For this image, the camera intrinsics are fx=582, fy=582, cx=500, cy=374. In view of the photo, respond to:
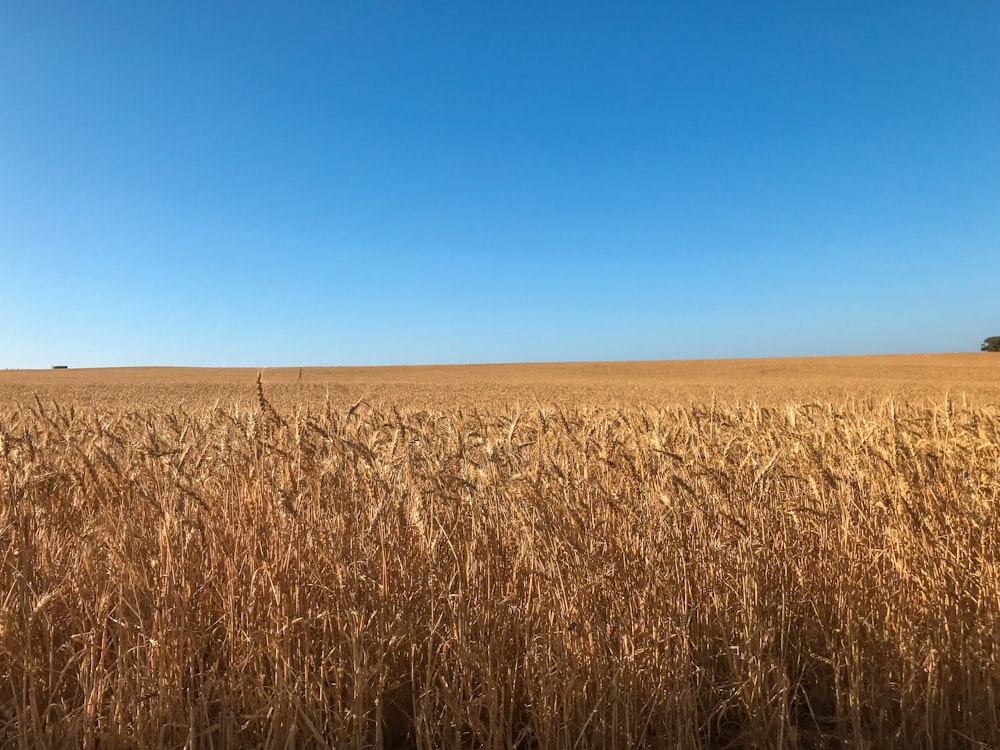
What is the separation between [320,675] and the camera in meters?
2.03

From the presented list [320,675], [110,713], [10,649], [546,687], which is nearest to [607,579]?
[546,687]

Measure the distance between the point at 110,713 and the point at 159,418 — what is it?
146 inches

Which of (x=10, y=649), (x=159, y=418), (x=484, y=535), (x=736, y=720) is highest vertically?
(x=159, y=418)

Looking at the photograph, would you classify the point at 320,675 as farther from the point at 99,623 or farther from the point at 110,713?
the point at 99,623

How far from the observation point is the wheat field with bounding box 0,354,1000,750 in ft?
6.40

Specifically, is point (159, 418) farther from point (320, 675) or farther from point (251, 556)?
point (320, 675)

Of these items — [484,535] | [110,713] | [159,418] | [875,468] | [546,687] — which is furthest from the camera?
[159,418]

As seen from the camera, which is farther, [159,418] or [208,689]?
[159,418]

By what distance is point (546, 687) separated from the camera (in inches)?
77.5

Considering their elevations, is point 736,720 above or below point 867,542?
below

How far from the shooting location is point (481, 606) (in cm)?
225

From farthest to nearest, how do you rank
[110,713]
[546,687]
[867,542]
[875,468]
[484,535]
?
[875,468] → [867,542] → [484,535] → [546,687] → [110,713]

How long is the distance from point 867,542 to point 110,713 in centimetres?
310

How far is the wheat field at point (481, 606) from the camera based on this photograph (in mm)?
1951
